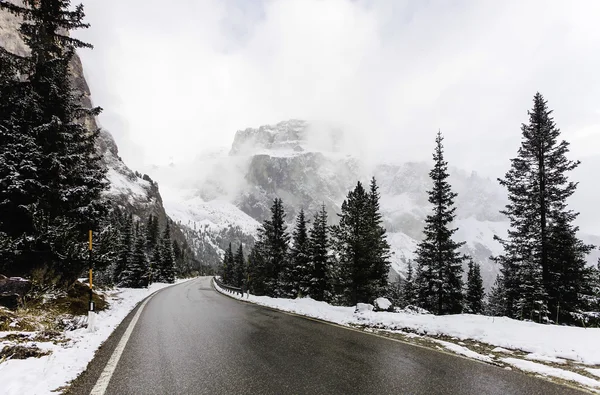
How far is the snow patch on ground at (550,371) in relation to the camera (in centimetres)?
512

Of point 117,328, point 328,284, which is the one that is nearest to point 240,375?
point 117,328

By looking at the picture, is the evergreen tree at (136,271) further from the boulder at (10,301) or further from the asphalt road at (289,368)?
the asphalt road at (289,368)

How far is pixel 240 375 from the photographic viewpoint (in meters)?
5.08

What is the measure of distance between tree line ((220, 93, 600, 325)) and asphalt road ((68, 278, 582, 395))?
14642 mm

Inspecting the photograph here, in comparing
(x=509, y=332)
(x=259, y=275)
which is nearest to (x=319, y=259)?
(x=259, y=275)

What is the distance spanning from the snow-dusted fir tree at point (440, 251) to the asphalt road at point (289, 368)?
19.5 metres

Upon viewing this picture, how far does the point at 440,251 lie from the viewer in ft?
85.6

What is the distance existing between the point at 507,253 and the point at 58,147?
29892 mm

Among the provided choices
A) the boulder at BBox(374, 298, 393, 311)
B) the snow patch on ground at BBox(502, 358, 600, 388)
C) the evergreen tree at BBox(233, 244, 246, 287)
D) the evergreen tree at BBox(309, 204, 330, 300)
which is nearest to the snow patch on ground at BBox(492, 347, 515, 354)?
the snow patch on ground at BBox(502, 358, 600, 388)

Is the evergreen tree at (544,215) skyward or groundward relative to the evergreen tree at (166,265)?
skyward

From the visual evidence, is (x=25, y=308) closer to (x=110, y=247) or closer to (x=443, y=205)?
(x=110, y=247)

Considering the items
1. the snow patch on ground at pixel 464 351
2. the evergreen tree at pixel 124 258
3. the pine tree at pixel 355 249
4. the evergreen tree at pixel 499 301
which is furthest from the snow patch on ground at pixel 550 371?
the evergreen tree at pixel 124 258

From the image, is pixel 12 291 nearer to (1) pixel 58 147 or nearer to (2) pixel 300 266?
(1) pixel 58 147

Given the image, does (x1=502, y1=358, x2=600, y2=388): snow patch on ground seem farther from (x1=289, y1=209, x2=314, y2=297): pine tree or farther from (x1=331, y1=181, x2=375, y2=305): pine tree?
(x1=289, y1=209, x2=314, y2=297): pine tree
